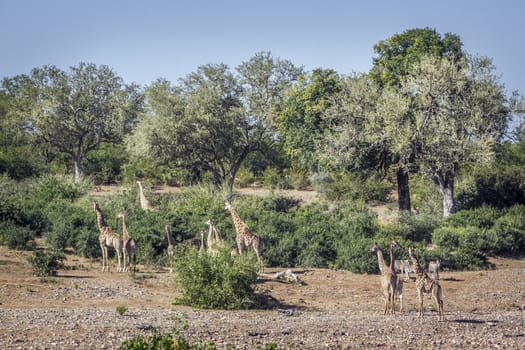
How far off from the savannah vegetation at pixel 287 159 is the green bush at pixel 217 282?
4cm

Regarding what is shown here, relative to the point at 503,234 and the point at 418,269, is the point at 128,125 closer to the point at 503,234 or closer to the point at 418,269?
the point at 503,234

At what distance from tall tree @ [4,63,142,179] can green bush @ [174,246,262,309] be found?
29.9m

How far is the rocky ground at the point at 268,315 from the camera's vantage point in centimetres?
1346

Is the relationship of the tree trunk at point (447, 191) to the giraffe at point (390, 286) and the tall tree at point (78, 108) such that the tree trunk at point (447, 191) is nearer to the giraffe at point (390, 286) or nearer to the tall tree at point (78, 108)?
the giraffe at point (390, 286)

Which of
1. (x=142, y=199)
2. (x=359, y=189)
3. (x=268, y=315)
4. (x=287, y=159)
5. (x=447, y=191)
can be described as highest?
(x=287, y=159)

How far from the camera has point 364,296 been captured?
18.9 metres

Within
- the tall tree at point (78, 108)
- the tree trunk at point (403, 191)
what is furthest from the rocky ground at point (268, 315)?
the tall tree at point (78, 108)

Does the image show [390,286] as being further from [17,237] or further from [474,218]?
A: [474,218]

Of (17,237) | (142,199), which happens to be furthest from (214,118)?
(17,237)

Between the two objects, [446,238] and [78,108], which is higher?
[78,108]

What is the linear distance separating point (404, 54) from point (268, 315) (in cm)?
2018

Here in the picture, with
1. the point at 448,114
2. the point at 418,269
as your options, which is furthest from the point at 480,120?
the point at 418,269

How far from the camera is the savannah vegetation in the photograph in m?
23.8

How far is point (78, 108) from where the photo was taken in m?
46.5
